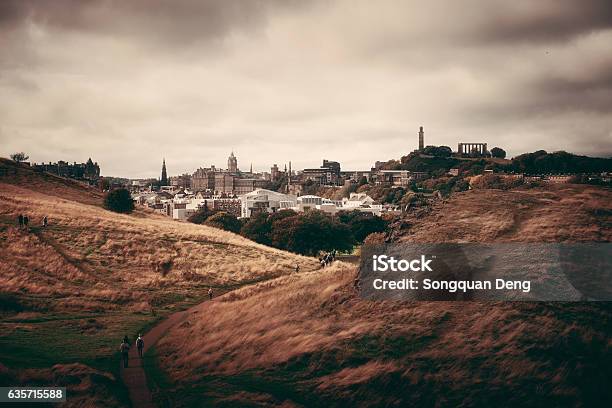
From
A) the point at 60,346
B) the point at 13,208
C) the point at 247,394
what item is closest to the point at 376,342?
the point at 247,394

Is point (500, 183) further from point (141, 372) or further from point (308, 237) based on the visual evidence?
point (141, 372)

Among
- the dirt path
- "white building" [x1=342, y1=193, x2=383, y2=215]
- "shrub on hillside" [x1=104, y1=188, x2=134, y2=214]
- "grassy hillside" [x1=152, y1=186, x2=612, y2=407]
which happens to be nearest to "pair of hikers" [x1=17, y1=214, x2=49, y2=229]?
the dirt path

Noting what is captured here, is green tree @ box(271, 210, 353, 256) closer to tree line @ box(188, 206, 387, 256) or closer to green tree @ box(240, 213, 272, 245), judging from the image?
tree line @ box(188, 206, 387, 256)

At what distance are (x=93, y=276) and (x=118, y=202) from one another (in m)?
38.0

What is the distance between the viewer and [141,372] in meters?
19.9

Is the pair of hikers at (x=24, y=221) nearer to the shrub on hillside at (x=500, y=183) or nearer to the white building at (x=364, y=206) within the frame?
the shrub on hillside at (x=500, y=183)

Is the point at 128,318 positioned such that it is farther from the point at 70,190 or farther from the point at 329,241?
the point at 70,190

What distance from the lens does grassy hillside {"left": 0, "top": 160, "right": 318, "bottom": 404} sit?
22.7m

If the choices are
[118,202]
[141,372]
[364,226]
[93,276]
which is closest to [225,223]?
[118,202]

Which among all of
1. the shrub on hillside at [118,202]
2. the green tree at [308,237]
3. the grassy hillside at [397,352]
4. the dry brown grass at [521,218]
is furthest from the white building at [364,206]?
the grassy hillside at [397,352]

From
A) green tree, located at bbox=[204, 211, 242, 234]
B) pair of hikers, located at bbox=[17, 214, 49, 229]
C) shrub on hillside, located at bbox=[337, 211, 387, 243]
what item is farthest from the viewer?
green tree, located at bbox=[204, 211, 242, 234]

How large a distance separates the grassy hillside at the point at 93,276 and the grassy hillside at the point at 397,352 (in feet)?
13.4

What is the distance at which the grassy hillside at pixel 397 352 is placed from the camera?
16.0m

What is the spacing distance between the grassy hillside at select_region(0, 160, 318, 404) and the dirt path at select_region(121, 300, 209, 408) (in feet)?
2.44
